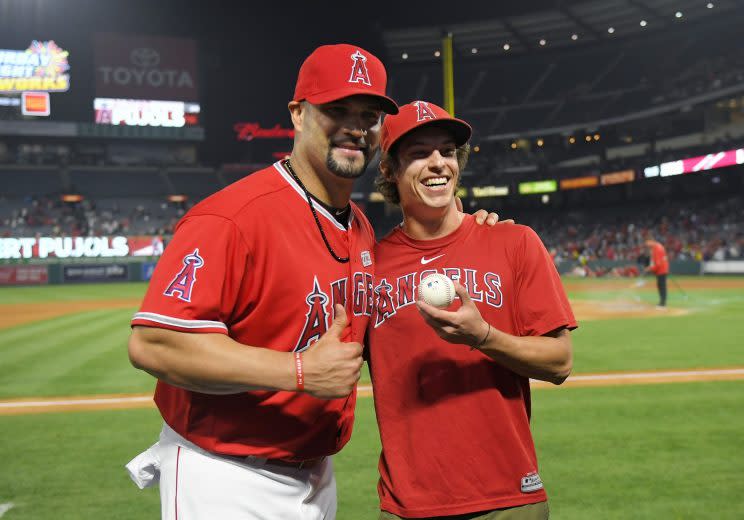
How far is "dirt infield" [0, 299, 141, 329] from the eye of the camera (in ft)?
57.3

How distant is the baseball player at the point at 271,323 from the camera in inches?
78.1

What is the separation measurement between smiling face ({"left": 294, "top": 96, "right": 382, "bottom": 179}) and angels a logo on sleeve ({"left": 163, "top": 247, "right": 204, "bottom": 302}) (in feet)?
2.30

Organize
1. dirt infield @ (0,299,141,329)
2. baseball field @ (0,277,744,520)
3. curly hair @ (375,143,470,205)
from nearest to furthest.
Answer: curly hair @ (375,143,470,205) < baseball field @ (0,277,744,520) < dirt infield @ (0,299,141,329)

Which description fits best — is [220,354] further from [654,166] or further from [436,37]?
[436,37]

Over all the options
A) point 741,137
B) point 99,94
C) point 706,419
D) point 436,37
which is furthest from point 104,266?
point 741,137

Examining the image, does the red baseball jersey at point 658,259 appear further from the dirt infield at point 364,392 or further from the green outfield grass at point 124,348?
the dirt infield at point 364,392

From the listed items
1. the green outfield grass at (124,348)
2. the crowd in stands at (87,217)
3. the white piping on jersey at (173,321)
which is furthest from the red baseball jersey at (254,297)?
the crowd in stands at (87,217)

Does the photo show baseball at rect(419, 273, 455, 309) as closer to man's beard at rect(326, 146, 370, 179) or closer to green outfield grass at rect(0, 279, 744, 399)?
man's beard at rect(326, 146, 370, 179)

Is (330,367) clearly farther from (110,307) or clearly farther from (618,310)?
(110,307)

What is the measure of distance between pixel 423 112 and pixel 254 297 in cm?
115

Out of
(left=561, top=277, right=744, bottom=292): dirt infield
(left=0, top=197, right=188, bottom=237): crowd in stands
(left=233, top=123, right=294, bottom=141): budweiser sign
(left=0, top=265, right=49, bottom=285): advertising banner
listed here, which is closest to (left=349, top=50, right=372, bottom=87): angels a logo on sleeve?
(left=561, top=277, right=744, bottom=292): dirt infield

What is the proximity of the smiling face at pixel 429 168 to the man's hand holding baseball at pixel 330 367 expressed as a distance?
0.92 metres

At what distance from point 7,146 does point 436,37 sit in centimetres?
3600

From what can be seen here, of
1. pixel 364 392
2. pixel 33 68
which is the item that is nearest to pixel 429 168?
pixel 364 392
